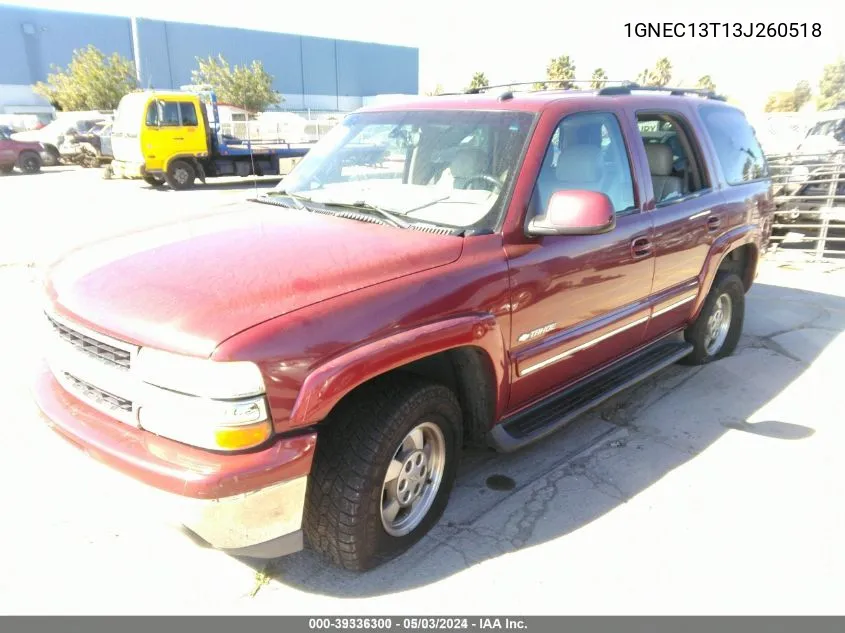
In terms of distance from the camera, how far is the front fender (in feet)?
6.99

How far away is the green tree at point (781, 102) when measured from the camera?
5241 centimetres

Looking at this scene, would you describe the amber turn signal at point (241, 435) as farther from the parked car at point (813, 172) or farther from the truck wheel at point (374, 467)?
the parked car at point (813, 172)

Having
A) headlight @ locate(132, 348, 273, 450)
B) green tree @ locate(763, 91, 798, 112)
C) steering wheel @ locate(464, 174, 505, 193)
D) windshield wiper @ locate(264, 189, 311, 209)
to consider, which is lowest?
headlight @ locate(132, 348, 273, 450)

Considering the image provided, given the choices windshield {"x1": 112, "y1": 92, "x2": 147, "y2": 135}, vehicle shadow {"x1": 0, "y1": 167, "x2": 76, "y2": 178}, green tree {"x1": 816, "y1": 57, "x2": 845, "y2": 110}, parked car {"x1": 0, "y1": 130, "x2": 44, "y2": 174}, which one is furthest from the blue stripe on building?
green tree {"x1": 816, "y1": 57, "x2": 845, "y2": 110}

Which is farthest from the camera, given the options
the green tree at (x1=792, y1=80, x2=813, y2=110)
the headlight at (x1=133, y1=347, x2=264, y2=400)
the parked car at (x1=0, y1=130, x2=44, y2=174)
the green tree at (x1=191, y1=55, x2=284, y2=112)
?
the green tree at (x1=792, y1=80, x2=813, y2=110)

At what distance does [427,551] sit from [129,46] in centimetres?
6121

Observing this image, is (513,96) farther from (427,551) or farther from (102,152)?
(102,152)

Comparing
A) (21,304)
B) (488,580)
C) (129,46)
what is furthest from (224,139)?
(129,46)

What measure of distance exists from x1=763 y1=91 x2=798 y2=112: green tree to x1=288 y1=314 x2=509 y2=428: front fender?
2314 inches

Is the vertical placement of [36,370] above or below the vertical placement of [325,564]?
above

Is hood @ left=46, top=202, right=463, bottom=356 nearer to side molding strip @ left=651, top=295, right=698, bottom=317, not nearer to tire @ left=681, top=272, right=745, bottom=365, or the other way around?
side molding strip @ left=651, top=295, right=698, bottom=317

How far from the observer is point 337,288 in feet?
7.59

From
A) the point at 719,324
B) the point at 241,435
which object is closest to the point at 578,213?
the point at 241,435
